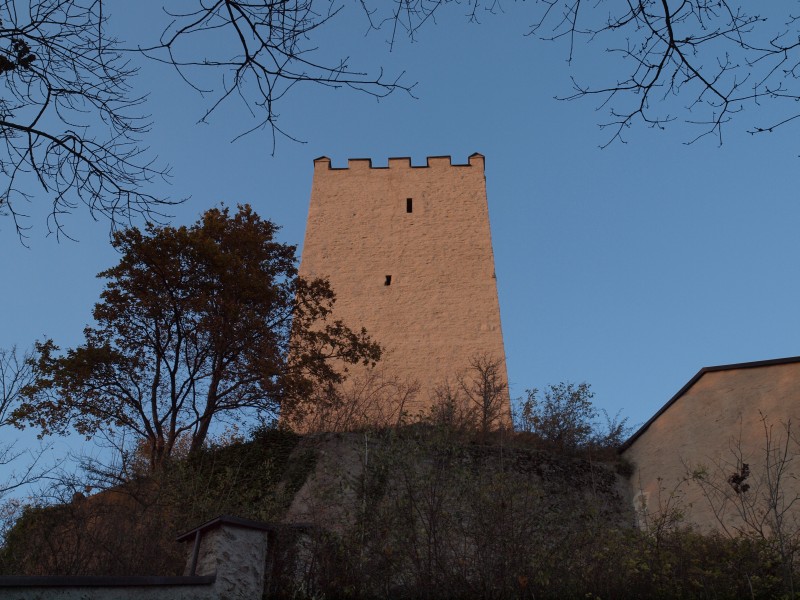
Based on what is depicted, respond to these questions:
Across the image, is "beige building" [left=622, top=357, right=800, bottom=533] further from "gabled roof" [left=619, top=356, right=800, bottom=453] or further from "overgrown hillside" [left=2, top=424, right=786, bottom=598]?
"overgrown hillside" [left=2, top=424, right=786, bottom=598]

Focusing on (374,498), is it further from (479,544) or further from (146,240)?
(146,240)

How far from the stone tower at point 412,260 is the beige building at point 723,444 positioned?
10.7ft

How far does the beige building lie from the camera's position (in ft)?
32.9

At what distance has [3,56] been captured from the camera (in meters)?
3.74

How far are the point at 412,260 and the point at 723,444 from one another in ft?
29.6

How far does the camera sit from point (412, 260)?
18.4 meters

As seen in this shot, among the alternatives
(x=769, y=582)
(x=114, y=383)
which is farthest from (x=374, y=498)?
(x=114, y=383)

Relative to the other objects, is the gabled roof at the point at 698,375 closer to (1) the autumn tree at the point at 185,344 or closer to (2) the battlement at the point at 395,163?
(1) the autumn tree at the point at 185,344

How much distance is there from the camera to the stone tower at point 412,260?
1658cm

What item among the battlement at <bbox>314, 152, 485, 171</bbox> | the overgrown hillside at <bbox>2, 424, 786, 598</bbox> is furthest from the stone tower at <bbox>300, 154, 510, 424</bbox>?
the overgrown hillside at <bbox>2, 424, 786, 598</bbox>

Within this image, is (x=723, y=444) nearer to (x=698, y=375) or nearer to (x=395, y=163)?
(x=698, y=375)

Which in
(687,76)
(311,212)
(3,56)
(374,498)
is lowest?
(374,498)

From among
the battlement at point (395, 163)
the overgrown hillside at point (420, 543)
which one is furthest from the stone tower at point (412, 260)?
the overgrown hillside at point (420, 543)

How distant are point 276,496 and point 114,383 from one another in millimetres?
2660
